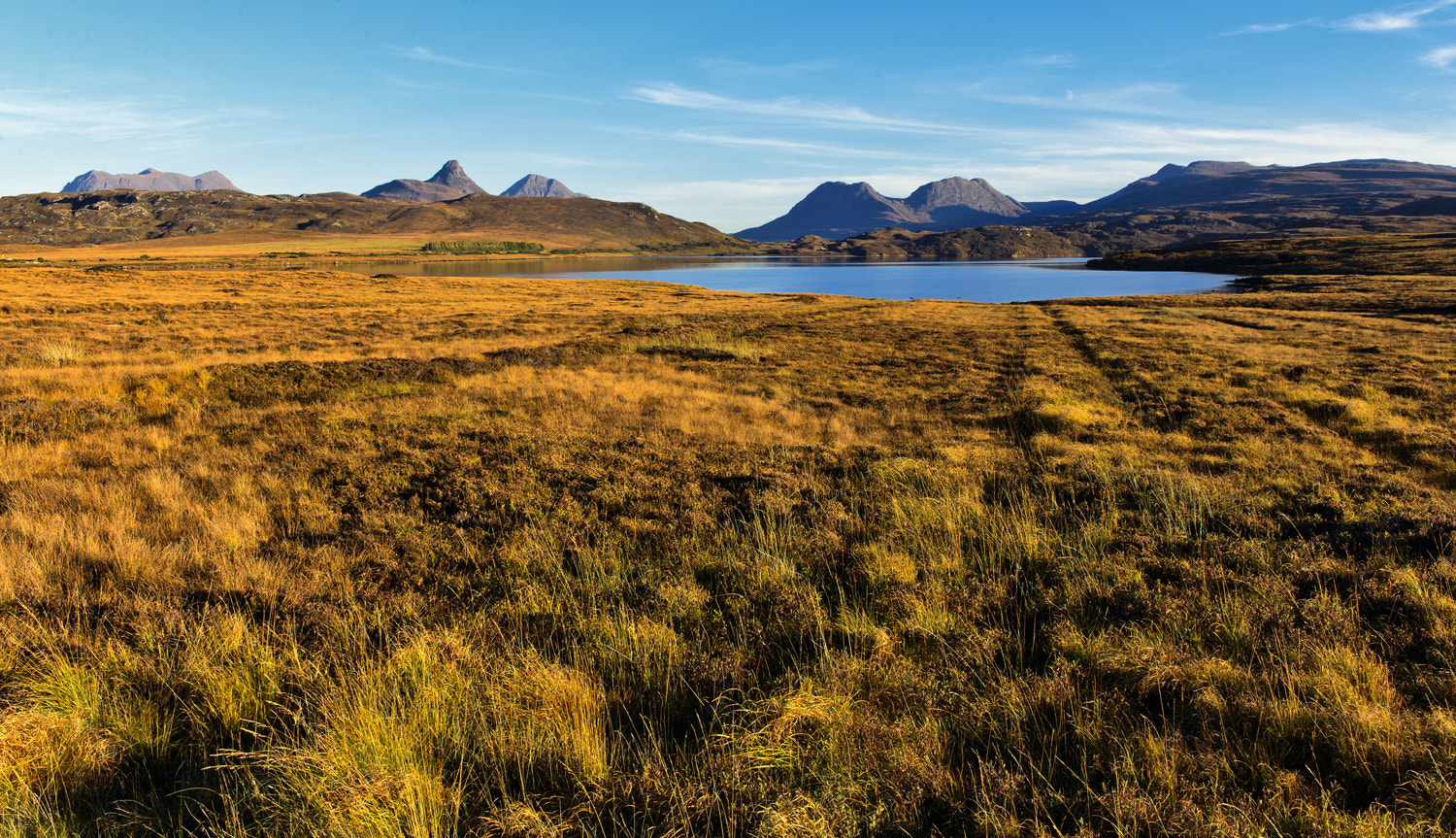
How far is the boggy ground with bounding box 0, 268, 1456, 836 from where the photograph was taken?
307cm

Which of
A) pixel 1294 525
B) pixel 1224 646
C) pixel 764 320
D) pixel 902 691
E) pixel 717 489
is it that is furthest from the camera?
pixel 764 320

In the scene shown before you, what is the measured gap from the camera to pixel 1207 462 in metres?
9.33

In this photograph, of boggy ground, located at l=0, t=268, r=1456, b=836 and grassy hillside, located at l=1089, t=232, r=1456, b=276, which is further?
grassy hillside, located at l=1089, t=232, r=1456, b=276

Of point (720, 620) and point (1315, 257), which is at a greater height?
point (1315, 257)

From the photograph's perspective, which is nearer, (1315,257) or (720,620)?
(720,620)

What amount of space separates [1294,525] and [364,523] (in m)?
10.2

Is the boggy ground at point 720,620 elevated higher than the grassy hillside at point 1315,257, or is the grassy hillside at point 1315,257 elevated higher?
the grassy hillside at point 1315,257

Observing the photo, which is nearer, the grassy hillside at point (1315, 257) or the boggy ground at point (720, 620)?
the boggy ground at point (720, 620)

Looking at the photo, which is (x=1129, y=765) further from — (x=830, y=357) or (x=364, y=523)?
(x=830, y=357)

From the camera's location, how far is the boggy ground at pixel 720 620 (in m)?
3.07

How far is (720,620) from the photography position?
4891mm

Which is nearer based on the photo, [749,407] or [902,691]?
[902,691]

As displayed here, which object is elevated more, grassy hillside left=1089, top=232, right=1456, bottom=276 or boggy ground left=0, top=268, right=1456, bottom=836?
grassy hillside left=1089, top=232, right=1456, bottom=276

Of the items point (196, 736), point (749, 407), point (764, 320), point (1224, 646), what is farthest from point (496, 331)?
point (1224, 646)
